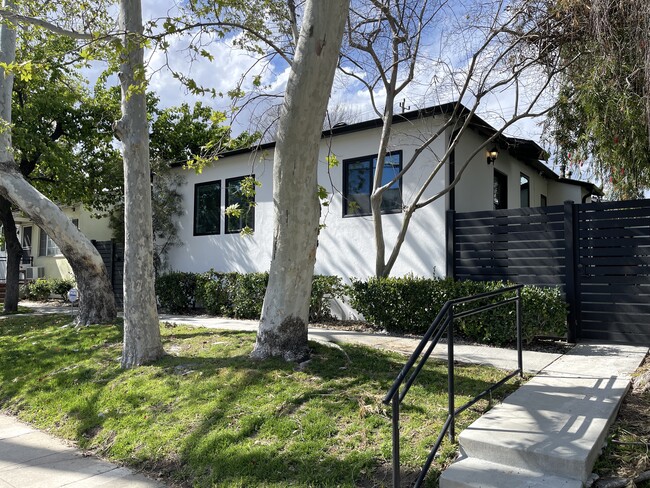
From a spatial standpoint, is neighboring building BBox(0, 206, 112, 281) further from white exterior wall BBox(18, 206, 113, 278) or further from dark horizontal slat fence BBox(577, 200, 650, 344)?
dark horizontal slat fence BBox(577, 200, 650, 344)

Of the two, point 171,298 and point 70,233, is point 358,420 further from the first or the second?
point 171,298

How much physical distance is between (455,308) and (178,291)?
8.01 m

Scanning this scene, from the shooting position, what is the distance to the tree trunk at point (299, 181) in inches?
216

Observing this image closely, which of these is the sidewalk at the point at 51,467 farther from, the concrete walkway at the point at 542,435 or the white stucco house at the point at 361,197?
the white stucco house at the point at 361,197

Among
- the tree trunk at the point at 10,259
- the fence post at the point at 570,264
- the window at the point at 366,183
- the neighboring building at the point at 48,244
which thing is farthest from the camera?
the neighboring building at the point at 48,244

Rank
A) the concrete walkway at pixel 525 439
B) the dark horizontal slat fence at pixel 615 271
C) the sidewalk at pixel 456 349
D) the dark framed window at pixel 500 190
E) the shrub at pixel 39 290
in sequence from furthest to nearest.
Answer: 1. the shrub at pixel 39 290
2. the dark framed window at pixel 500 190
3. the dark horizontal slat fence at pixel 615 271
4. the sidewalk at pixel 456 349
5. the concrete walkway at pixel 525 439

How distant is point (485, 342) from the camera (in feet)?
25.3

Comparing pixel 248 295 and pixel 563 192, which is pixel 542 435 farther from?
pixel 563 192

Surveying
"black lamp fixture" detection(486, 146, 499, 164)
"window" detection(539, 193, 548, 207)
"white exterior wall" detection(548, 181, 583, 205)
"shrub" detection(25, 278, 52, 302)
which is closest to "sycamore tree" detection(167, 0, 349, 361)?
"black lamp fixture" detection(486, 146, 499, 164)

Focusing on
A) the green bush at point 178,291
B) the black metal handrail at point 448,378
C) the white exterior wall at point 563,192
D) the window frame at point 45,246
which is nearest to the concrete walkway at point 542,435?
the black metal handrail at point 448,378

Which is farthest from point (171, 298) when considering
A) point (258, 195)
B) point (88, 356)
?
point (88, 356)

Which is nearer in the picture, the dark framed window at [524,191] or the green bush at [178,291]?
the green bush at [178,291]

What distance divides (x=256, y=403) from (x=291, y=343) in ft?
3.91

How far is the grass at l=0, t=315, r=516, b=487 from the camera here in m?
3.82
